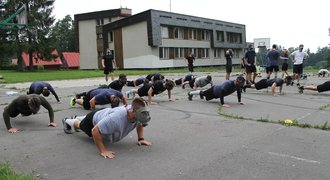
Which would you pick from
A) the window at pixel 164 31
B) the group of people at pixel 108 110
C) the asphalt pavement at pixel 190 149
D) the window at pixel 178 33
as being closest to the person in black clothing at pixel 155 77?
the group of people at pixel 108 110

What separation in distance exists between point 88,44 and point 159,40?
17923 millimetres

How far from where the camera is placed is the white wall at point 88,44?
195 feet

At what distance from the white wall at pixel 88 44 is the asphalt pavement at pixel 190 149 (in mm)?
51152

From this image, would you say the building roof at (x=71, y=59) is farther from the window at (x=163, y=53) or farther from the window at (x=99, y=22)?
the window at (x=163, y=53)

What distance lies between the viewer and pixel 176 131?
7.48 meters

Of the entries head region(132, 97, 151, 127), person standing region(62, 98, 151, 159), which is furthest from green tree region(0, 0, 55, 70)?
head region(132, 97, 151, 127)

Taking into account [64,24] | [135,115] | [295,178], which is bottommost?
[295,178]

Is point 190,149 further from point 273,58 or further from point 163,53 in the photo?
point 163,53

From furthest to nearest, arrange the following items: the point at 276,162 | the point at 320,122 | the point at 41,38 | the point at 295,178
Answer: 1. the point at 41,38
2. the point at 320,122
3. the point at 276,162
4. the point at 295,178

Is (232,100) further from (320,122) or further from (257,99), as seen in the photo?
(320,122)

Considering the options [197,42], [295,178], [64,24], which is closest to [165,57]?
[197,42]

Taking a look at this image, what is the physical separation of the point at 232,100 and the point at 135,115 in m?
7.46

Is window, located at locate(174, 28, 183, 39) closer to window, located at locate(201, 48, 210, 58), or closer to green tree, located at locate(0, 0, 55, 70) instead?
window, located at locate(201, 48, 210, 58)

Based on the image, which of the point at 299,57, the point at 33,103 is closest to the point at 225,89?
the point at 33,103
